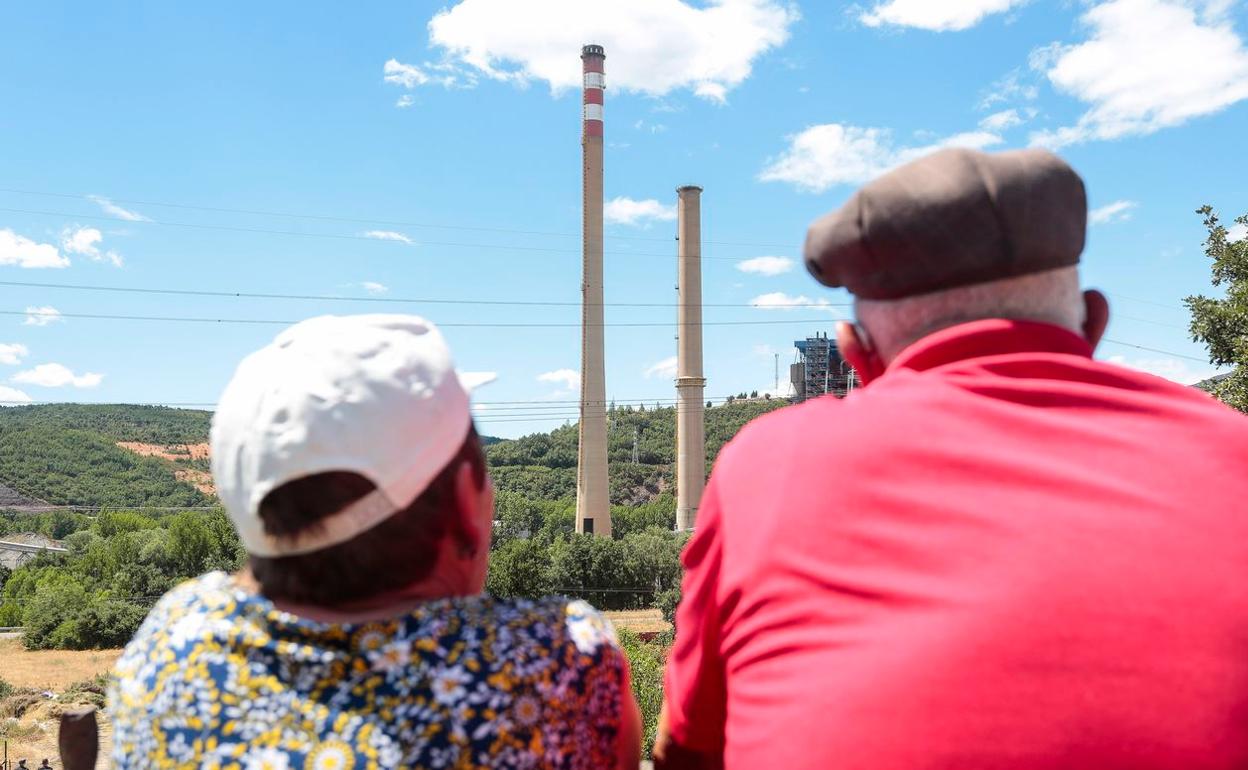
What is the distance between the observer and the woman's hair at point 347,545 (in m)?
1.21

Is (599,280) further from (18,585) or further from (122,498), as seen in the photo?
(122,498)

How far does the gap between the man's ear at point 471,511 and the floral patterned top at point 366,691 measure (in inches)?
3.6

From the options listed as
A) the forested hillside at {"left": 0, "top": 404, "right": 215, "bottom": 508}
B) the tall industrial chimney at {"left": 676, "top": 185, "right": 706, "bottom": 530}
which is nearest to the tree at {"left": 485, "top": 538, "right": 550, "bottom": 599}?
the tall industrial chimney at {"left": 676, "top": 185, "right": 706, "bottom": 530}

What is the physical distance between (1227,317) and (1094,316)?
14.0m

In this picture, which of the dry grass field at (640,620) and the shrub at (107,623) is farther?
the shrub at (107,623)

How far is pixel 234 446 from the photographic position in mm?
1243

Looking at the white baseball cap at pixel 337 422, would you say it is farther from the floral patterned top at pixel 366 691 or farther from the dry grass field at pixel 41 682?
the dry grass field at pixel 41 682

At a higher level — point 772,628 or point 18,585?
point 772,628

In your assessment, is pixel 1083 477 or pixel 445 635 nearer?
pixel 1083 477

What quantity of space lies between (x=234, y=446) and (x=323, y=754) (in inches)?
15.8

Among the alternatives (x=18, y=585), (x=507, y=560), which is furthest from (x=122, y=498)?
(x=507, y=560)

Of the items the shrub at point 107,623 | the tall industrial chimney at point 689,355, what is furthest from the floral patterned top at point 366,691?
the shrub at point 107,623

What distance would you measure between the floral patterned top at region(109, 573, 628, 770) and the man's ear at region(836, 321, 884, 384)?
569mm

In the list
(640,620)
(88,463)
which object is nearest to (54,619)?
(640,620)
